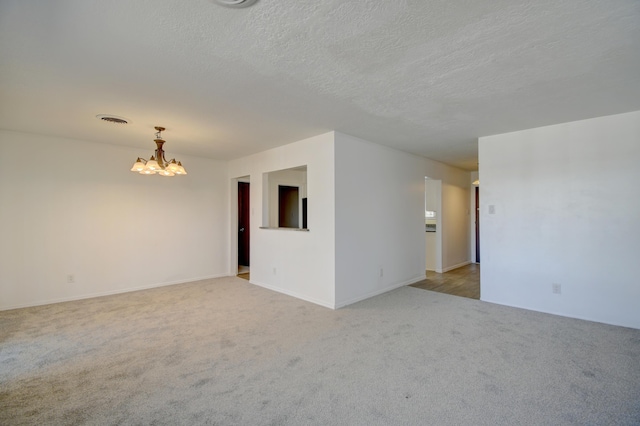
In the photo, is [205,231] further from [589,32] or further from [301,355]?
[589,32]

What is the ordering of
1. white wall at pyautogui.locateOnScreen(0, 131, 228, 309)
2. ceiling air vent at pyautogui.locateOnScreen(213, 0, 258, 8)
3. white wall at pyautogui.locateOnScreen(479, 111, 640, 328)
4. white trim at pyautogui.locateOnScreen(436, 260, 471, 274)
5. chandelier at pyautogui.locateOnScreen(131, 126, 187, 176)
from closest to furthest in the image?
ceiling air vent at pyautogui.locateOnScreen(213, 0, 258, 8)
white wall at pyautogui.locateOnScreen(479, 111, 640, 328)
chandelier at pyautogui.locateOnScreen(131, 126, 187, 176)
white wall at pyautogui.locateOnScreen(0, 131, 228, 309)
white trim at pyautogui.locateOnScreen(436, 260, 471, 274)

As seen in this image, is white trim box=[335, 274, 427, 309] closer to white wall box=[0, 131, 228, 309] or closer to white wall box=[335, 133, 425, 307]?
white wall box=[335, 133, 425, 307]

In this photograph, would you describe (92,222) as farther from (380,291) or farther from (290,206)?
(380,291)

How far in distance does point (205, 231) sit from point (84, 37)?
4.27 meters

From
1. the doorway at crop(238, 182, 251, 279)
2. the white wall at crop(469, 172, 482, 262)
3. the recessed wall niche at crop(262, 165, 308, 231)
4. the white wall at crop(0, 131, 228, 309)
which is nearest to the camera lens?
the white wall at crop(0, 131, 228, 309)

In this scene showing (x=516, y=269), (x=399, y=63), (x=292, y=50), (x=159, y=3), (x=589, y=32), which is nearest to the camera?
(x=159, y=3)

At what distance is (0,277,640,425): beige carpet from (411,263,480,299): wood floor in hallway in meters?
0.80

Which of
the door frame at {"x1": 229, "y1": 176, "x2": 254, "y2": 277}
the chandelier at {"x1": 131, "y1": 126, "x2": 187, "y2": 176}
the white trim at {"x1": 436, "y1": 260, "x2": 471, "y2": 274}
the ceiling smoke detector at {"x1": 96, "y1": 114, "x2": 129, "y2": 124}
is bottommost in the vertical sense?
the white trim at {"x1": 436, "y1": 260, "x2": 471, "y2": 274}

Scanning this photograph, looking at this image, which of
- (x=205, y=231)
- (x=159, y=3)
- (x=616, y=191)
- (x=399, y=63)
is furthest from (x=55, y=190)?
(x=616, y=191)

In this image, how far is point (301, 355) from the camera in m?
2.59

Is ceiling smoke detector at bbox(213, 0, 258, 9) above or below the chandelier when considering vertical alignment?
above

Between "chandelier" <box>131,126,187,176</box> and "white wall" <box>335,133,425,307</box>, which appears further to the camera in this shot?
"white wall" <box>335,133,425,307</box>

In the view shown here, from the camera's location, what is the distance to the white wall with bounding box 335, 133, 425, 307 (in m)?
4.00

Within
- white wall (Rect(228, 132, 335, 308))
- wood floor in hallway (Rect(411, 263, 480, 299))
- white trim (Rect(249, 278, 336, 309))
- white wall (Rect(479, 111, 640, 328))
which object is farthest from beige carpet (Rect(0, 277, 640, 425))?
wood floor in hallway (Rect(411, 263, 480, 299))
